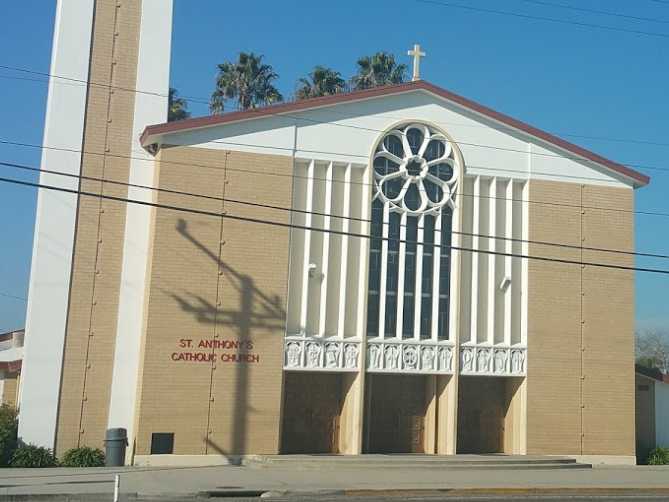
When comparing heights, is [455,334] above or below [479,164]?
below

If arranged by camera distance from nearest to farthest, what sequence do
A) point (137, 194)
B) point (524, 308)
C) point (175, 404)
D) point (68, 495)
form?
point (68, 495), point (175, 404), point (137, 194), point (524, 308)

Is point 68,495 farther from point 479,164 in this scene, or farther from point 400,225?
point 479,164

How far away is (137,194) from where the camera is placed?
26.8m

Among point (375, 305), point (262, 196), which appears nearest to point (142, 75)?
point (262, 196)

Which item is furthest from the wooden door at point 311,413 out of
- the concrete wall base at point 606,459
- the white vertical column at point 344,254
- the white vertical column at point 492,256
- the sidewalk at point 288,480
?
the concrete wall base at point 606,459

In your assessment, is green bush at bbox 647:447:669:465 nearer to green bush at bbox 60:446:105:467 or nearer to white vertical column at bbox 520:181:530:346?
white vertical column at bbox 520:181:530:346

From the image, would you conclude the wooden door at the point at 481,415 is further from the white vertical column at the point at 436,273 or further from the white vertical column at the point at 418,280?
the white vertical column at the point at 418,280

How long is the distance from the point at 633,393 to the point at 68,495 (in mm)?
18382

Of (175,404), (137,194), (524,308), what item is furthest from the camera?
(524,308)

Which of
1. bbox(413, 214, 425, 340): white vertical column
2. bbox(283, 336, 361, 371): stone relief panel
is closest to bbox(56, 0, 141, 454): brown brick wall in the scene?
bbox(283, 336, 361, 371): stone relief panel

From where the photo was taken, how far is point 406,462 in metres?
25.1

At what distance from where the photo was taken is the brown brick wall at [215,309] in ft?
82.4

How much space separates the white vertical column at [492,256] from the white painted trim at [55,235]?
12.4 metres

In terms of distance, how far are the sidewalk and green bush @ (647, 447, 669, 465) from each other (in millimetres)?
4495
